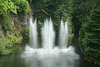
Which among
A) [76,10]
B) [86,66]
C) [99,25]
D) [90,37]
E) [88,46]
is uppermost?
[76,10]

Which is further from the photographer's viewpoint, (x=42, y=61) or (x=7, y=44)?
(x=7, y=44)

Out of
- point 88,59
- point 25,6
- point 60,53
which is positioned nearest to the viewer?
point 88,59

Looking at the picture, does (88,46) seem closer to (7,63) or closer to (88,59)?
(88,59)

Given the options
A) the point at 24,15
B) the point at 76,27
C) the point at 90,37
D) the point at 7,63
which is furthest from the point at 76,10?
the point at 7,63

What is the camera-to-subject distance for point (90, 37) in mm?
11750

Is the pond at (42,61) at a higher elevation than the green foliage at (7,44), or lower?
lower

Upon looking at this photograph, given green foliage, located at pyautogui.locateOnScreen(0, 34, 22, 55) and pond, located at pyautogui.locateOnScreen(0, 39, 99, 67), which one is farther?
green foliage, located at pyautogui.locateOnScreen(0, 34, 22, 55)

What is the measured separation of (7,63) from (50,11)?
72.7 feet

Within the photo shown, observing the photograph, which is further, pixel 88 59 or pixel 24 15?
pixel 24 15

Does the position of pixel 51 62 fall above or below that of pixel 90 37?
below

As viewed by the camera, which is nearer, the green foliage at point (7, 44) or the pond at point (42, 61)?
the pond at point (42, 61)

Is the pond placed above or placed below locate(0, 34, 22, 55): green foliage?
below

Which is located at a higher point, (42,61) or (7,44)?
(7,44)

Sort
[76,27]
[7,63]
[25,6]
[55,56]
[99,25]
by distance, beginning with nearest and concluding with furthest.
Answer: [99,25]
[7,63]
[55,56]
[25,6]
[76,27]
